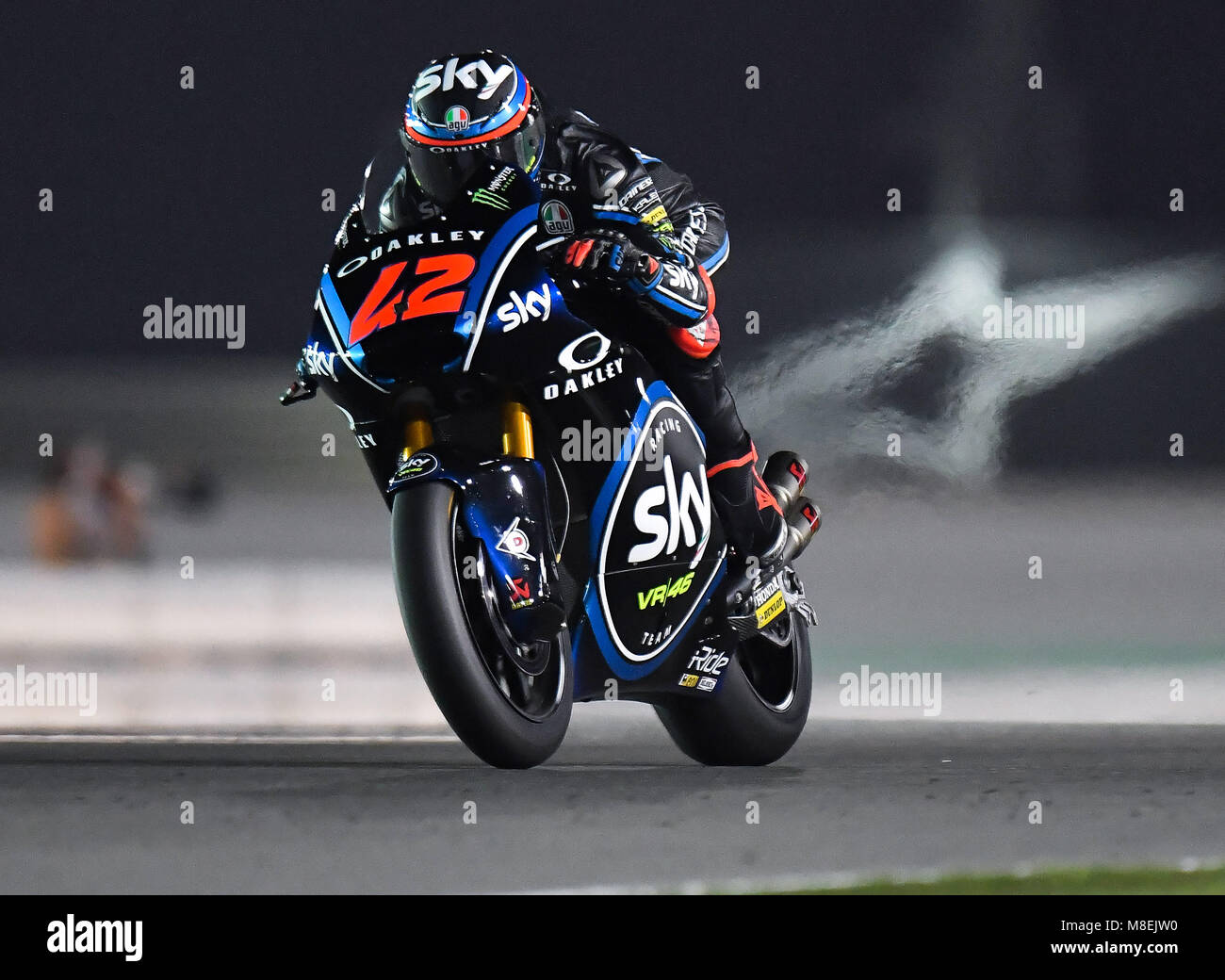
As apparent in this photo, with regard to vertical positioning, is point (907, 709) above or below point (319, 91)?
below

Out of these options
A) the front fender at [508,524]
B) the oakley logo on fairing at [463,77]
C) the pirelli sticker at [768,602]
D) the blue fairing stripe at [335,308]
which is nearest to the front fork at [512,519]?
the front fender at [508,524]

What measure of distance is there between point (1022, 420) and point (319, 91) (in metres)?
4.11

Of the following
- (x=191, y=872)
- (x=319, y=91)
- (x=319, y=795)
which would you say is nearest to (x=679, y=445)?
(x=319, y=795)

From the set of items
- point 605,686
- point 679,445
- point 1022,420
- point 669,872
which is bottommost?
point 669,872

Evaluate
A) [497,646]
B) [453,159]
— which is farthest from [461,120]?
[497,646]

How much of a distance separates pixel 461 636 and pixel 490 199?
1.06 meters

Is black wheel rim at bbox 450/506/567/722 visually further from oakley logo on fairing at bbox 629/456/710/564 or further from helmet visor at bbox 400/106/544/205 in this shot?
helmet visor at bbox 400/106/544/205

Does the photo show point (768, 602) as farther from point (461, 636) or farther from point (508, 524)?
point (461, 636)

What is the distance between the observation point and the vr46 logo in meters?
4.16

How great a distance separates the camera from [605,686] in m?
4.20

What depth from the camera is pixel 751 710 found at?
186 inches

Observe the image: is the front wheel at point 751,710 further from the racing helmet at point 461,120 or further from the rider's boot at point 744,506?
the racing helmet at point 461,120

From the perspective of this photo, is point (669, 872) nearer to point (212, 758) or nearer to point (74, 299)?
point (212, 758)

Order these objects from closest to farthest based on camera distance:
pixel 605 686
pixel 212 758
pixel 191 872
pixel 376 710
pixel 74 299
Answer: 1. pixel 191 872
2. pixel 605 686
3. pixel 212 758
4. pixel 376 710
5. pixel 74 299
